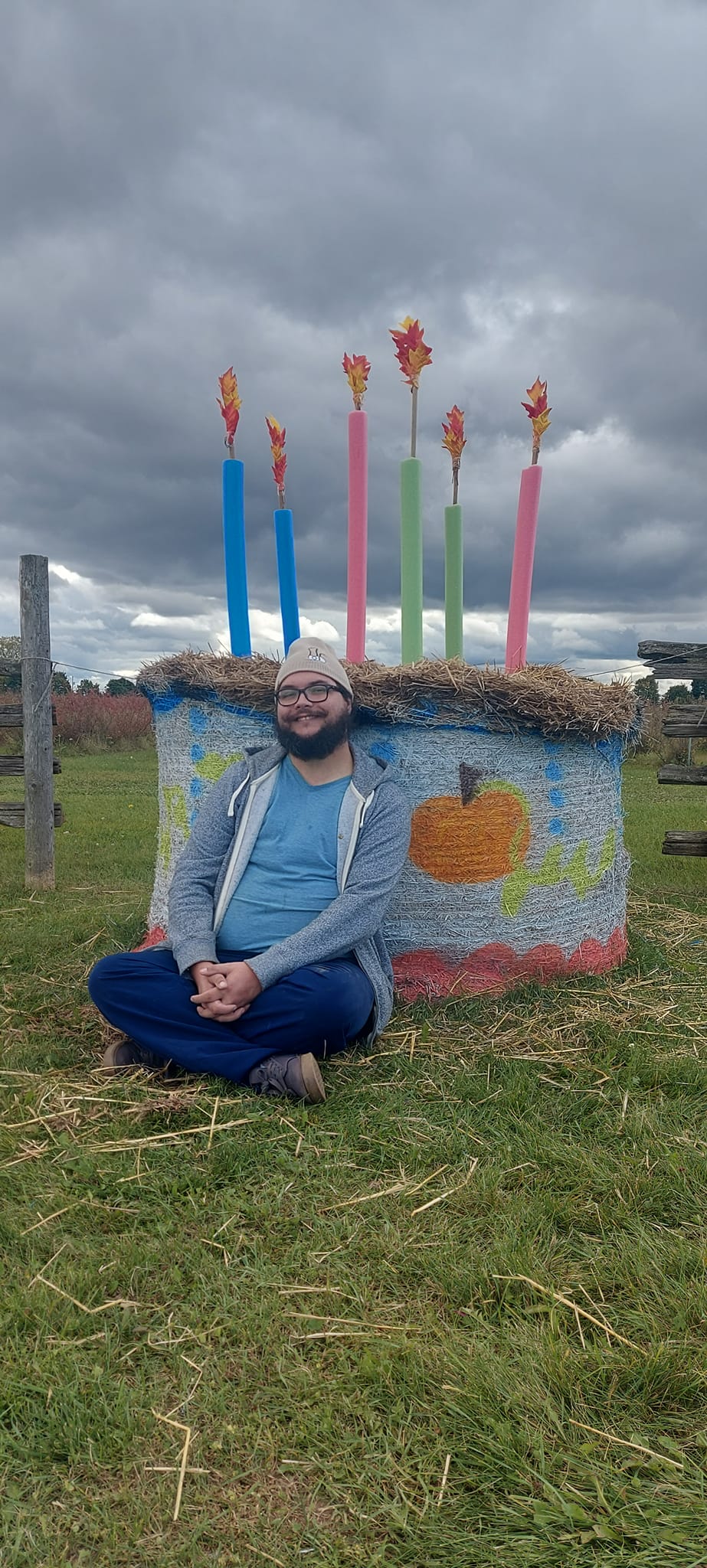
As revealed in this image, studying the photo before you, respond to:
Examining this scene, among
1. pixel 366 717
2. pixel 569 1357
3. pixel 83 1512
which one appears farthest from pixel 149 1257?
pixel 366 717

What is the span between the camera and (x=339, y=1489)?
5.08ft

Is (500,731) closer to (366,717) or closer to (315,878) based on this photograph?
(366,717)

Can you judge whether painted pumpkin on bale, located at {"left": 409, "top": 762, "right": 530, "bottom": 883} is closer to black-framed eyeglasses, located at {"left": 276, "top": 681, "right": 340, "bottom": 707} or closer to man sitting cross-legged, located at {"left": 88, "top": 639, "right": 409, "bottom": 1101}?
man sitting cross-legged, located at {"left": 88, "top": 639, "right": 409, "bottom": 1101}

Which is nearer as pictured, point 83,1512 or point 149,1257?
point 83,1512

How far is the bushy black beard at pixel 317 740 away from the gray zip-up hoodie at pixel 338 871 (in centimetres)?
12

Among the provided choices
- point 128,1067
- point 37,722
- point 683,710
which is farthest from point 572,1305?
point 37,722

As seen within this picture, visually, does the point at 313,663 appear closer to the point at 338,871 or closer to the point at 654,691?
the point at 338,871

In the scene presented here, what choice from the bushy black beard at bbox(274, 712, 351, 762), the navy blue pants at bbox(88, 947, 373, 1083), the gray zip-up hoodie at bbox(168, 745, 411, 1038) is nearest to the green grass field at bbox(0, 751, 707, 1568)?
the navy blue pants at bbox(88, 947, 373, 1083)

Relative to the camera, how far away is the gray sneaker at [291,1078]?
294 cm

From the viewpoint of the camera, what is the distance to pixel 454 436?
424cm

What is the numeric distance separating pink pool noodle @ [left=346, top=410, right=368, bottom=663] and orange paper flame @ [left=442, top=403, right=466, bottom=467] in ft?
1.45

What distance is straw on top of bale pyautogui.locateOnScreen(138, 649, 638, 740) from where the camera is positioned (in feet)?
12.3

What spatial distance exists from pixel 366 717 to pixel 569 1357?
246cm

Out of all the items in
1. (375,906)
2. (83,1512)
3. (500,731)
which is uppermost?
(500,731)
